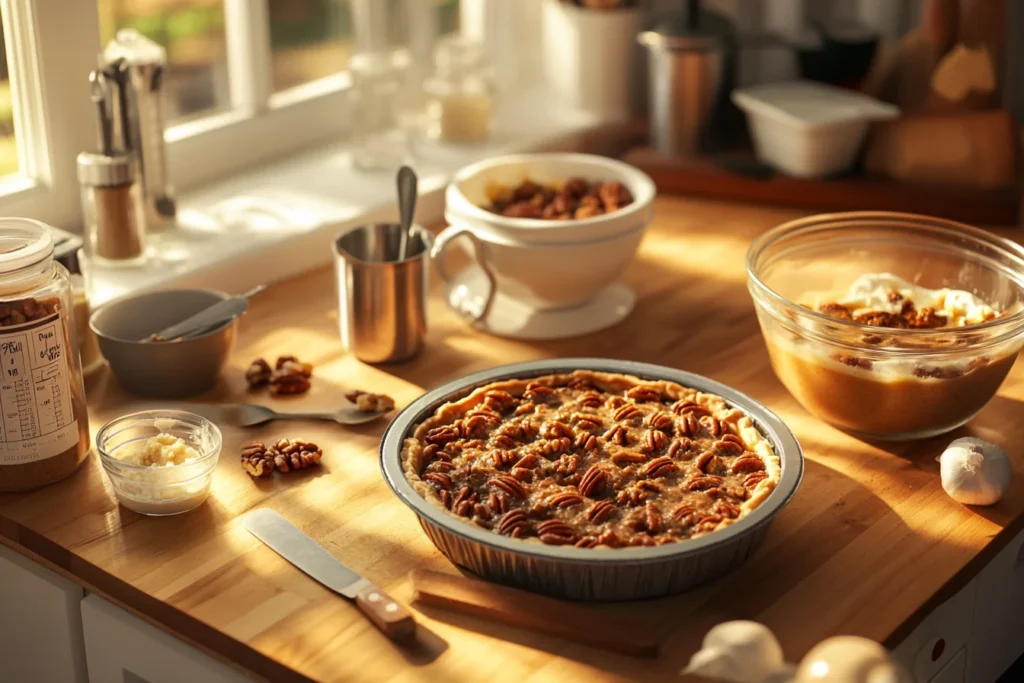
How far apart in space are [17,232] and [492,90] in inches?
41.4

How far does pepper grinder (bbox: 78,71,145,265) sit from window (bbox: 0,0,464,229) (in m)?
0.06

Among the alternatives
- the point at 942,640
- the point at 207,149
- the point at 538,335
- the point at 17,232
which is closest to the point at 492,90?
the point at 207,149

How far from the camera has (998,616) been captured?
4.31 ft

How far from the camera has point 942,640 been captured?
1.21 metres

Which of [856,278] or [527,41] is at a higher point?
[527,41]

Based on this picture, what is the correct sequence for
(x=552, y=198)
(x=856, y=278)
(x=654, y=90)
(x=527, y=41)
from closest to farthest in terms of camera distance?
1. (x=856, y=278)
2. (x=552, y=198)
3. (x=654, y=90)
4. (x=527, y=41)

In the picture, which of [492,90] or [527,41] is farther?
[527,41]

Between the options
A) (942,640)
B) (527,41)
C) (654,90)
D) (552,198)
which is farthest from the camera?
(527,41)

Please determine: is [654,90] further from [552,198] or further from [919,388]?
[919,388]

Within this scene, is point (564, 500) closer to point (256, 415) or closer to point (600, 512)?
point (600, 512)

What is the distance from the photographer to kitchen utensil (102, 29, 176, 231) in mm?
1597

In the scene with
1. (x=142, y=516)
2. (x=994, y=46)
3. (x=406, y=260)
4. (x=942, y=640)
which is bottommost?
(x=942, y=640)

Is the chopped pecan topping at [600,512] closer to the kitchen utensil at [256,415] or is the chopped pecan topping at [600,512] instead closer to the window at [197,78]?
the kitchen utensil at [256,415]

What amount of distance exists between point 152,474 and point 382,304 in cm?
38
